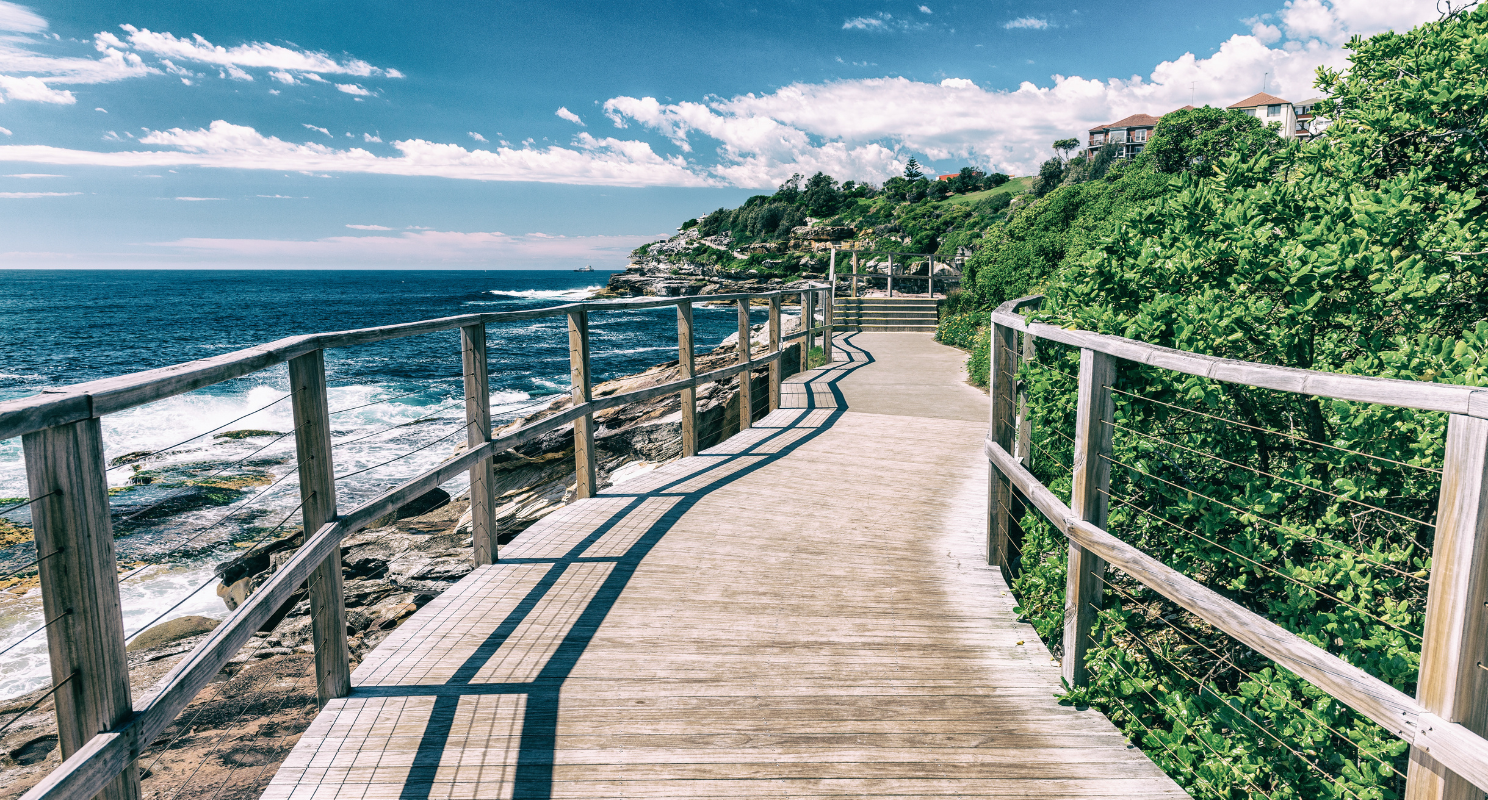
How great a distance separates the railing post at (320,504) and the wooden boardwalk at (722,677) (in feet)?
0.46

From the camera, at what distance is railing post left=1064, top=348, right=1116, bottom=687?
A: 2.98 metres

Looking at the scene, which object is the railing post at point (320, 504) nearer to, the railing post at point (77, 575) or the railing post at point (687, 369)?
the railing post at point (77, 575)

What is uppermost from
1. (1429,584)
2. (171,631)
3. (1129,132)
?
(1129,132)

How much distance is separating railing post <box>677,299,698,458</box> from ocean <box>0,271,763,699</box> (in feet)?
6.34

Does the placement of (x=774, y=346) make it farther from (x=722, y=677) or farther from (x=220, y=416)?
(x=220, y=416)

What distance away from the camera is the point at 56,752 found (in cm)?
671

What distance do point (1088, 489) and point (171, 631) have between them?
10779 millimetres

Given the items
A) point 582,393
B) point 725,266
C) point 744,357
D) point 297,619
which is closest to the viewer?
point 582,393

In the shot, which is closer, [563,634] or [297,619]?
[563,634]

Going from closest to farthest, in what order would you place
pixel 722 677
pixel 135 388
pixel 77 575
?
pixel 77 575 → pixel 135 388 → pixel 722 677

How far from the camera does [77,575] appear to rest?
1.62 m

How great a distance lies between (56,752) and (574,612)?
6272mm

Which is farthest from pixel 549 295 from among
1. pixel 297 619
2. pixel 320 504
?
pixel 320 504

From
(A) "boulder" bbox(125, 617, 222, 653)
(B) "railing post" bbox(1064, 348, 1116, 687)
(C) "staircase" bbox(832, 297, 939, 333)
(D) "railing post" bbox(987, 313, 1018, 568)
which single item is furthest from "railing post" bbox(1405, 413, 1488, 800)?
(C) "staircase" bbox(832, 297, 939, 333)
